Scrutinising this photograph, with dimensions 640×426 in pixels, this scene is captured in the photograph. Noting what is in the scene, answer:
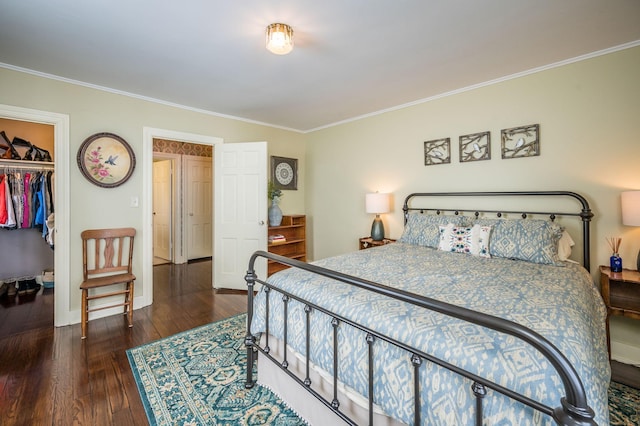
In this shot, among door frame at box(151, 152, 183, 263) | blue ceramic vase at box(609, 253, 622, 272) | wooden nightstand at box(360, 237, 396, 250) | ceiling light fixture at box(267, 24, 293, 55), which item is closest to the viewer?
ceiling light fixture at box(267, 24, 293, 55)

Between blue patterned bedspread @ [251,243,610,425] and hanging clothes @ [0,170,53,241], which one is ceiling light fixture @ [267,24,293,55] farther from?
hanging clothes @ [0,170,53,241]

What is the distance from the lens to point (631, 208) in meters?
2.13

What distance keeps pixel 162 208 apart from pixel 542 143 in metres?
6.33

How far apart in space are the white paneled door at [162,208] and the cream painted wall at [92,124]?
2.48 metres

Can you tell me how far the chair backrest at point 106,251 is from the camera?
303 centimetres

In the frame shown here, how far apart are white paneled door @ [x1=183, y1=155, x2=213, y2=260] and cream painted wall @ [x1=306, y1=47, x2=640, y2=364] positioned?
330 centimetres

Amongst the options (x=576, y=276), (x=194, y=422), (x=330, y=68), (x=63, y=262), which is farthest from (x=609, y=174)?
(x=63, y=262)

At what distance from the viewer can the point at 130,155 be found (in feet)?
11.0

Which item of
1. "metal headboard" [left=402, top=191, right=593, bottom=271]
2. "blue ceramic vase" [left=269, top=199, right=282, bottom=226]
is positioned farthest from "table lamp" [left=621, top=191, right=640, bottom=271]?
"blue ceramic vase" [left=269, top=199, right=282, bottom=226]

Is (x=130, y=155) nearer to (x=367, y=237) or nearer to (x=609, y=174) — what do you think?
(x=367, y=237)

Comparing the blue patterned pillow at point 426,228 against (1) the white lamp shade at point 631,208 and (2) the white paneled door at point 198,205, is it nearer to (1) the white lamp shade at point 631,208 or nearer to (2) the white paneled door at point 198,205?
(1) the white lamp shade at point 631,208

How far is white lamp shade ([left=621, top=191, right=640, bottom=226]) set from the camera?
2.10 metres

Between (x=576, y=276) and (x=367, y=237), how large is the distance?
98.3 inches

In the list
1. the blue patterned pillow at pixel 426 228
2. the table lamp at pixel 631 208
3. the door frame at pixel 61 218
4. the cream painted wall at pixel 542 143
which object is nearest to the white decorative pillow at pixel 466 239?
the blue patterned pillow at pixel 426 228
